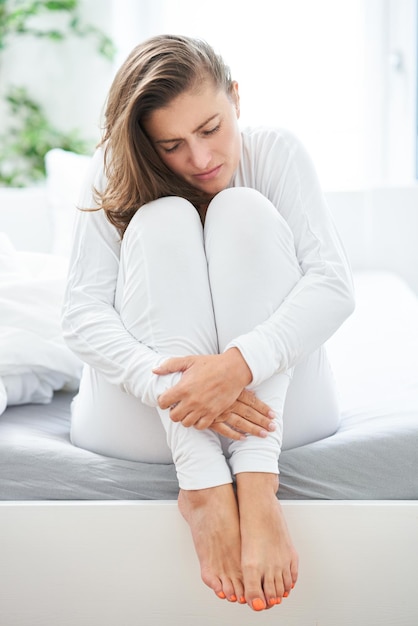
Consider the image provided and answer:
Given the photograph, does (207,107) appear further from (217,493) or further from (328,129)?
(328,129)

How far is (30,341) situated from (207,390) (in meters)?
0.48

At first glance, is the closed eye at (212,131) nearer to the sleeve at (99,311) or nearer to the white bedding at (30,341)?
the sleeve at (99,311)

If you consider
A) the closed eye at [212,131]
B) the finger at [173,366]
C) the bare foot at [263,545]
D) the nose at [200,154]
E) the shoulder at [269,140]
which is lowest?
the bare foot at [263,545]

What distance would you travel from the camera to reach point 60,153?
227 centimetres

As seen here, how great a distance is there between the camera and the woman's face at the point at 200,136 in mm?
1151

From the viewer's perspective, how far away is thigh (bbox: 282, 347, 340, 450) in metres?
1.07

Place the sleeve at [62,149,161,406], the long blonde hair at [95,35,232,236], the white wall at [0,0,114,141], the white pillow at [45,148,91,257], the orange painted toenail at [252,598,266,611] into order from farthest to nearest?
the white wall at [0,0,114,141] → the white pillow at [45,148,91,257] → the long blonde hair at [95,35,232,236] → the sleeve at [62,149,161,406] → the orange painted toenail at [252,598,266,611]

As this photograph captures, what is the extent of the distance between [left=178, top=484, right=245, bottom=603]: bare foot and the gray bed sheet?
0.09 m

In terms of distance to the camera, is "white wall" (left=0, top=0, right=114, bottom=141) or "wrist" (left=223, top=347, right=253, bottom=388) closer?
"wrist" (left=223, top=347, right=253, bottom=388)

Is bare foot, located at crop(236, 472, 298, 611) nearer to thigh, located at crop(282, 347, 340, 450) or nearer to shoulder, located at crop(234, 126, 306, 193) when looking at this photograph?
thigh, located at crop(282, 347, 340, 450)

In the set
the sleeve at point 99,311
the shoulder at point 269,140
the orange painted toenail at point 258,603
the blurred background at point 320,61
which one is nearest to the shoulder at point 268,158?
the shoulder at point 269,140

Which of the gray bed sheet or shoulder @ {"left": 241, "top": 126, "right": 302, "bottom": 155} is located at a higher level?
shoulder @ {"left": 241, "top": 126, "right": 302, "bottom": 155}

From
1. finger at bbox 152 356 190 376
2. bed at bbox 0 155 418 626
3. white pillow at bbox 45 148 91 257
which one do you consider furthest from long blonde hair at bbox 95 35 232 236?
white pillow at bbox 45 148 91 257

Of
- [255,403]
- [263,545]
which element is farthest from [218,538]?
[255,403]
